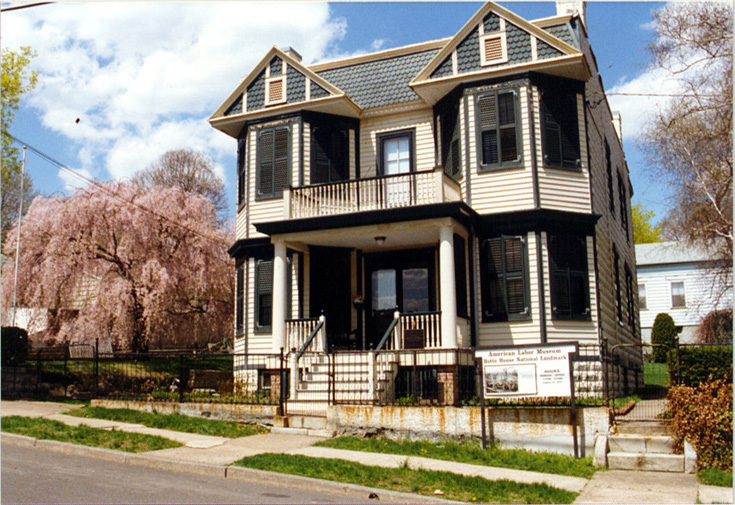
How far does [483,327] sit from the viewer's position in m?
16.4

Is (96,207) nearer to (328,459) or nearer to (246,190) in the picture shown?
(246,190)

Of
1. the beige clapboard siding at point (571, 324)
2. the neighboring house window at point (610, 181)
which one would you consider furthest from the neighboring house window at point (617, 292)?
the beige clapboard siding at point (571, 324)

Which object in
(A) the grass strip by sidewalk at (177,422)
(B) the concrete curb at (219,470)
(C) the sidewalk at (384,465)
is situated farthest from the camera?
(A) the grass strip by sidewalk at (177,422)

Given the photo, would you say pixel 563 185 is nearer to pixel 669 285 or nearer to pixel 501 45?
pixel 501 45

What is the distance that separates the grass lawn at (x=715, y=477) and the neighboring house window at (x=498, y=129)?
28.7ft

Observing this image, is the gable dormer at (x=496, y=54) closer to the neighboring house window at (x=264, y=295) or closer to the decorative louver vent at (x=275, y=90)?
the decorative louver vent at (x=275, y=90)

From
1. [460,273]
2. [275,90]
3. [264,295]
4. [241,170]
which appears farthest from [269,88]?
[460,273]

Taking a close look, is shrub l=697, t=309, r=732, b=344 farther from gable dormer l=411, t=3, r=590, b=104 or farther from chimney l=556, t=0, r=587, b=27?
gable dormer l=411, t=3, r=590, b=104

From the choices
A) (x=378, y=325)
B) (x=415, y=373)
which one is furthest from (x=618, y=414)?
(x=378, y=325)

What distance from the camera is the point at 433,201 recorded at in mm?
15898

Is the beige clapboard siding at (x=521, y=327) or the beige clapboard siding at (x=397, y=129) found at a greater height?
the beige clapboard siding at (x=397, y=129)

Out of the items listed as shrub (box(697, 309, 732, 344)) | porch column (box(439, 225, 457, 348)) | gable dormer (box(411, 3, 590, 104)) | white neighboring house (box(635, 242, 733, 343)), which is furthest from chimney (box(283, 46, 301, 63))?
white neighboring house (box(635, 242, 733, 343))

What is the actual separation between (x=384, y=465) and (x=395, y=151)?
10788mm

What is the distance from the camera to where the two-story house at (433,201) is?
631 inches
